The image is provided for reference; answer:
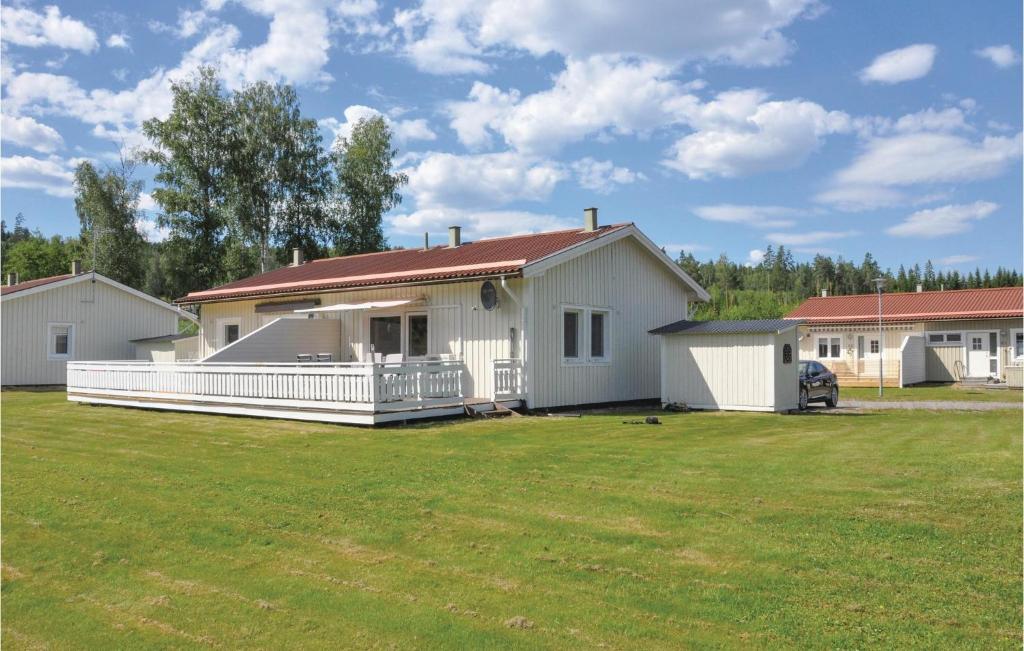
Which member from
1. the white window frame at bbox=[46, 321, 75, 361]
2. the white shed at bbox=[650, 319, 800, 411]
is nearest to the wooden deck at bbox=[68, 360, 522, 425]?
the white shed at bbox=[650, 319, 800, 411]

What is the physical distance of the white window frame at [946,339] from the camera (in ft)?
109

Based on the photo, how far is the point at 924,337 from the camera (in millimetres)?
33875

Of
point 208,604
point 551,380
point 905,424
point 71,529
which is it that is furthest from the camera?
point 551,380

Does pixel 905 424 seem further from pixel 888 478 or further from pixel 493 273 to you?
pixel 493 273

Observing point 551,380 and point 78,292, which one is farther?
point 78,292

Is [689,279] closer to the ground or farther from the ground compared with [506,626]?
farther from the ground

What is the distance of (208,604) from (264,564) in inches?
28.9

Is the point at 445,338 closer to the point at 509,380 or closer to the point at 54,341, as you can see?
the point at 509,380

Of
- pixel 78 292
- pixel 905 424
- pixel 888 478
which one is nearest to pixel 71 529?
pixel 888 478

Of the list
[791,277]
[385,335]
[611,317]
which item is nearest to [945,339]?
[611,317]

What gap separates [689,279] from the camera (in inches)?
860

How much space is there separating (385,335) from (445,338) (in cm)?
221

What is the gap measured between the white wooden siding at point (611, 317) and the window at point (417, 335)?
2930 mm

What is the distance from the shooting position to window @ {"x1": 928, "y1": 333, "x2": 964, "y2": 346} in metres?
33.3
